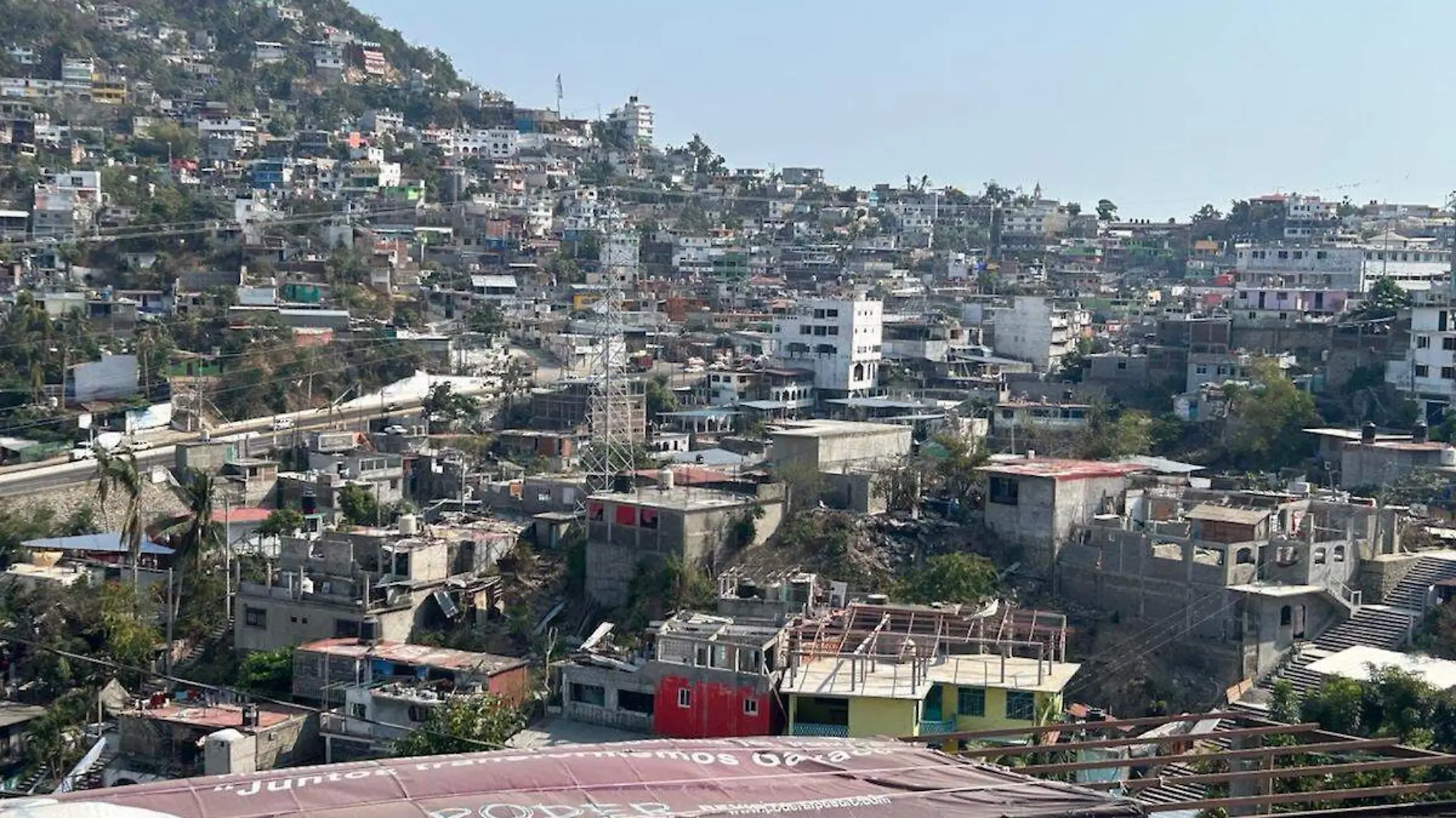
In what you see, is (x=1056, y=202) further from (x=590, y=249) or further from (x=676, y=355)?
(x=676, y=355)

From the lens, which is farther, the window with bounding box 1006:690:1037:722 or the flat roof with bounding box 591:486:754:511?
the flat roof with bounding box 591:486:754:511

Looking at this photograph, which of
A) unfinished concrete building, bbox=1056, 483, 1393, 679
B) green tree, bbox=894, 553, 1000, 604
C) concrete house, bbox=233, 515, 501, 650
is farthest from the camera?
concrete house, bbox=233, 515, 501, 650

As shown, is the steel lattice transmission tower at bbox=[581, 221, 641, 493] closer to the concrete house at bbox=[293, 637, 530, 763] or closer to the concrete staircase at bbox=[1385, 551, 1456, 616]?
the concrete house at bbox=[293, 637, 530, 763]

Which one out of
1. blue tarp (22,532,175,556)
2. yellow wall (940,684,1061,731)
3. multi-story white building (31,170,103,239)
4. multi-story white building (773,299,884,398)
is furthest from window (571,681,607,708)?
multi-story white building (31,170,103,239)

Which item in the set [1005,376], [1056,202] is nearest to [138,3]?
[1056,202]

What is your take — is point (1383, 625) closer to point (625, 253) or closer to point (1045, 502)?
point (1045, 502)

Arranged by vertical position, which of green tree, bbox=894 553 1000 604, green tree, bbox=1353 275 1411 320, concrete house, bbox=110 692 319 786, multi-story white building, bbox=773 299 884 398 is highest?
green tree, bbox=1353 275 1411 320

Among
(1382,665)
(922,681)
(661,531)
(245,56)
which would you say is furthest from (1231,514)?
(245,56)
